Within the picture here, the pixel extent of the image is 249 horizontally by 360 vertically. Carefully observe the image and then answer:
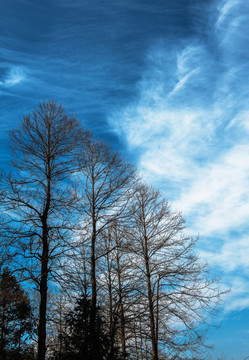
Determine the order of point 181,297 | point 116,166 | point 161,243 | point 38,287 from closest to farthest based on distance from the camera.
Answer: point 38,287 < point 116,166 < point 181,297 < point 161,243

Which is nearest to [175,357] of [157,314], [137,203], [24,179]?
[157,314]

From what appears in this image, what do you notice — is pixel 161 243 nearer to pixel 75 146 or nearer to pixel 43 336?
pixel 75 146

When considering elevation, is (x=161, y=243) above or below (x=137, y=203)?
below

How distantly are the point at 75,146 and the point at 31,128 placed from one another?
1.56 metres

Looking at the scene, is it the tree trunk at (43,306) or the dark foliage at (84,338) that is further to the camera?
the dark foliage at (84,338)

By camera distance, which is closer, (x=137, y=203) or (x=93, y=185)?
(x=93, y=185)

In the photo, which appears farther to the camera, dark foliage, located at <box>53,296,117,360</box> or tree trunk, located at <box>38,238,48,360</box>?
dark foliage, located at <box>53,296,117,360</box>

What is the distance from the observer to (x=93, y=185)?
1141cm

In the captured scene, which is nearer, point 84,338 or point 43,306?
point 43,306

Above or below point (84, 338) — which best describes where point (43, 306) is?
above

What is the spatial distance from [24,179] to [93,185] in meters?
2.96

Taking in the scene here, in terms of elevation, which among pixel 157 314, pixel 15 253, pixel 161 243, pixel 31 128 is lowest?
pixel 157 314

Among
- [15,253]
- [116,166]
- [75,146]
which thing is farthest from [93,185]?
[15,253]

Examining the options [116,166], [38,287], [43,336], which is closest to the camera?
[43,336]
